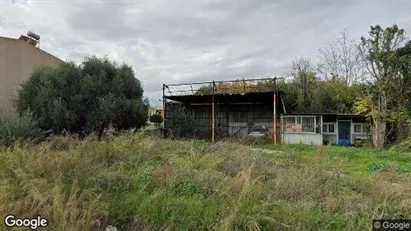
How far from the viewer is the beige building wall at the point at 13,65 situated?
17.7 meters

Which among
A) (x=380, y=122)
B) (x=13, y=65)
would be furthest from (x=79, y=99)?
(x=380, y=122)

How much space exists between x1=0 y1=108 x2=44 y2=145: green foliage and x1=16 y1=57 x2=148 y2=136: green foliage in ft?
10.8

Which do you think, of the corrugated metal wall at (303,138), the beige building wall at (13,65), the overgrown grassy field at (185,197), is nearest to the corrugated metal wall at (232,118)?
the corrugated metal wall at (303,138)

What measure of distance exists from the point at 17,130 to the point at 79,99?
197 inches

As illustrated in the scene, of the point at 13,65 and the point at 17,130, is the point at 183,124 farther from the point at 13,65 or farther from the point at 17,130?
the point at 17,130

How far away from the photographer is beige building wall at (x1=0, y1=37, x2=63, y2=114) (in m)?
17.7

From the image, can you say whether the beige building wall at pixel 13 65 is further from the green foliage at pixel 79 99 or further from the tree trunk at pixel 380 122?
the tree trunk at pixel 380 122

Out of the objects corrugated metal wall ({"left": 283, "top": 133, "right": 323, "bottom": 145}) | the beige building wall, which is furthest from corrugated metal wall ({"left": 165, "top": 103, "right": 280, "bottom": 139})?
the beige building wall

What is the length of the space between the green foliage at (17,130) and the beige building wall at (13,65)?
6.75m

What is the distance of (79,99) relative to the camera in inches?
610

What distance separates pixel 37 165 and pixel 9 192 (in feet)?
2.72

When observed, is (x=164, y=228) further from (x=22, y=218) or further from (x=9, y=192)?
(x=9, y=192)

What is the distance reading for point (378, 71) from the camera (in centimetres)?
1848

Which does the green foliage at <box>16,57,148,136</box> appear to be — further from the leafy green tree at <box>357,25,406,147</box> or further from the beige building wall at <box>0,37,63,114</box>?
the leafy green tree at <box>357,25,406,147</box>
